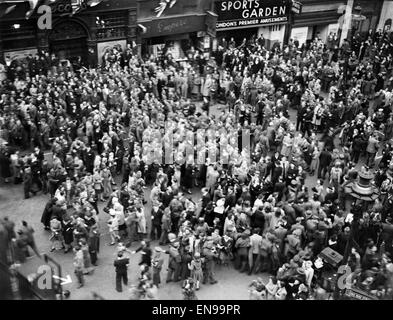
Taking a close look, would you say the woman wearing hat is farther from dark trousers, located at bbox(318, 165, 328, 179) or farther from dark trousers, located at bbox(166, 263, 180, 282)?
dark trousers, located at bbox(318, 165, 328, 179)

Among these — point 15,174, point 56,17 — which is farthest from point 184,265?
point 56,17

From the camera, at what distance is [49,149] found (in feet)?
71.2

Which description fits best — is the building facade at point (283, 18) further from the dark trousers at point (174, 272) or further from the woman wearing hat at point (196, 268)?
the woman wearing hat at point (196, 268)

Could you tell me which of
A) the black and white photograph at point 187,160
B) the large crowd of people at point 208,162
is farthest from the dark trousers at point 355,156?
the black and white photograph at point 187,160

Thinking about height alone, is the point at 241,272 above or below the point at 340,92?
below

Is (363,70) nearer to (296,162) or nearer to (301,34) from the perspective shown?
(301,34)

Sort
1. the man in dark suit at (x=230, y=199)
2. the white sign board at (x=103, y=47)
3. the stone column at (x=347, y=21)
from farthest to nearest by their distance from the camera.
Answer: the stone column at (x=347, y=21) < the white sign board at (x=103, y=47) < the man in dark suit at (x=230, y=199)

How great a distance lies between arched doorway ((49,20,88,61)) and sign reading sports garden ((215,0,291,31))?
835 centimetres

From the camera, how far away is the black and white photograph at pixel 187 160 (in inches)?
588

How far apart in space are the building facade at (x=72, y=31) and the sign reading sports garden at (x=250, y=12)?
581 centimetres

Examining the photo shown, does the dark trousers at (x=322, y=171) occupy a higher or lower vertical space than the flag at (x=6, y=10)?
lower

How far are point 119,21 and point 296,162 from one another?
1513 centimetres

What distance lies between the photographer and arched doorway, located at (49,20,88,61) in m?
28.2

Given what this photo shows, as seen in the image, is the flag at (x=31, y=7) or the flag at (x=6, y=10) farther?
the flag at (x=31, y=7)
